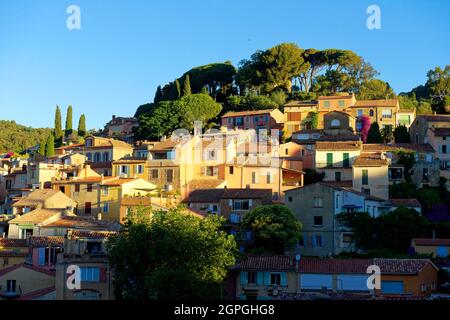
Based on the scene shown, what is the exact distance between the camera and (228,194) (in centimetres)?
5359

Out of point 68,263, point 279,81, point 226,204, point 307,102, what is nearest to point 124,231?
point 68,263

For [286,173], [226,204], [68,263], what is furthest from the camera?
[286,173]

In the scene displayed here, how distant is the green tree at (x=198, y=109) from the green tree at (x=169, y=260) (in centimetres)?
4196

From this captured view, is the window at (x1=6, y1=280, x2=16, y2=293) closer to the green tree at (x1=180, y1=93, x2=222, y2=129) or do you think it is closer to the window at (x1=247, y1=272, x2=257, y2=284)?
the window at (x1=247, y1=272, x2=257, y2=284)

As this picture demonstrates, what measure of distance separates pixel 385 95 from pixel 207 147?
37.2 metres

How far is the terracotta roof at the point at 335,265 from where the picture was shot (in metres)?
40.2

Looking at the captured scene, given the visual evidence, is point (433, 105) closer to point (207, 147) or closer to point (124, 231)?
point (207, 147)

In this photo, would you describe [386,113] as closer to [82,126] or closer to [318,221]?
[318,221]

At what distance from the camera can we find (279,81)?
93062 millimetres

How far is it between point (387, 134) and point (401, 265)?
36968 mm

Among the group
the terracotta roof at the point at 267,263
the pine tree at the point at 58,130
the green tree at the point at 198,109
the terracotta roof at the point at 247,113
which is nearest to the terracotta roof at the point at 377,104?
the terracotta roof at the point at 247,113

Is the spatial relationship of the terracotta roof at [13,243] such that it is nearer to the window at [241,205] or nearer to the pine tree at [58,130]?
the window at [241,205]

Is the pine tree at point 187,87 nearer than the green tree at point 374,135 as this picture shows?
No
